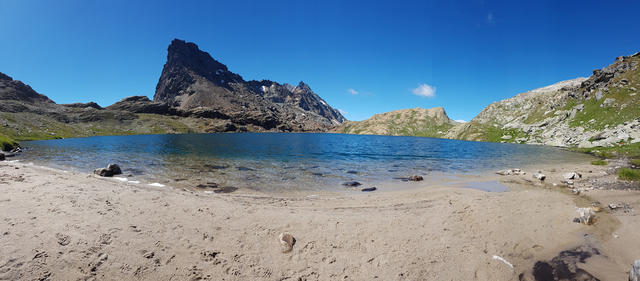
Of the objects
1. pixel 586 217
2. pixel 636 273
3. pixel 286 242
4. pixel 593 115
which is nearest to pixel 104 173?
pixel 286 242

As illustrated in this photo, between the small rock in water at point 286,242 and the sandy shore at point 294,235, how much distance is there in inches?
10.6

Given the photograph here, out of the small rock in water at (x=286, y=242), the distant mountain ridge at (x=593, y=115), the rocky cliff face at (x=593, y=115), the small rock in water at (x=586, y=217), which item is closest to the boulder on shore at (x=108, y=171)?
the small rock in water at (x=286, y=242)

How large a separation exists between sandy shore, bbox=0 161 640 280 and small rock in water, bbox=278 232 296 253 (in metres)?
0.27

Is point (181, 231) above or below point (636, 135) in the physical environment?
below

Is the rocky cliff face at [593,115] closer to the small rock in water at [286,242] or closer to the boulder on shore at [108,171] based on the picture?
the small rock in water at [286,242]

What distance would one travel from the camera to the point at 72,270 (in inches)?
306

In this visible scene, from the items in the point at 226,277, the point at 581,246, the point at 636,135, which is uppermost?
the point at 636,135


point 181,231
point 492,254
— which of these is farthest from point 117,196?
point 492,254

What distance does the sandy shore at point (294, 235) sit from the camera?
27.8ft

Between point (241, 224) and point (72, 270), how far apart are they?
6.04m

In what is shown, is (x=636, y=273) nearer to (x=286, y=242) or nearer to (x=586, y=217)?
(x=586, y=217)

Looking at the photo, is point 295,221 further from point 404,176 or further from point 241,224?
point 404,176

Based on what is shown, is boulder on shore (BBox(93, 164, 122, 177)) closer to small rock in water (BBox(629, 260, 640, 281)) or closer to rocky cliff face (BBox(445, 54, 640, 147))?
small rock in water (BBox(629, 260, 640, 281))

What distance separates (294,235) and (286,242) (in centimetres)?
90
